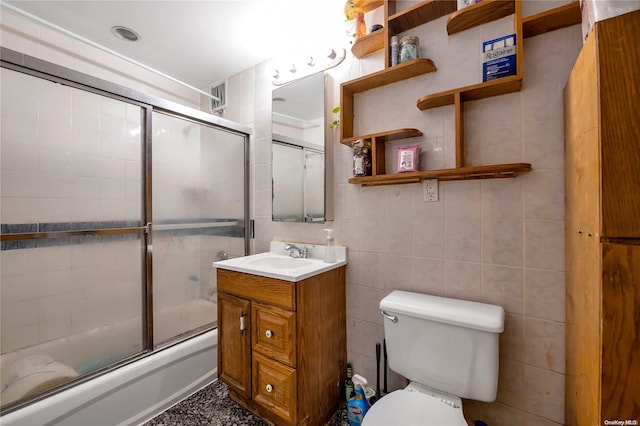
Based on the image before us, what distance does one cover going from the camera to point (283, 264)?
1.75 m

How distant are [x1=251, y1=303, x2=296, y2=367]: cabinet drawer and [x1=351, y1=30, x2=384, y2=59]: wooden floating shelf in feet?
4.76

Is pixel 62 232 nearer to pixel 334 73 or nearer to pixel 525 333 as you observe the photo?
pixel 334 73

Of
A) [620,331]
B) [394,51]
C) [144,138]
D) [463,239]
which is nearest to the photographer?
[620,331]

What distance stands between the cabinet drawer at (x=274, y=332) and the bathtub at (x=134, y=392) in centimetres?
58

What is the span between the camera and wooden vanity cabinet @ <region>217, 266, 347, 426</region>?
1.29 metres

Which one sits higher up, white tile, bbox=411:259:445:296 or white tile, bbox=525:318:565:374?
white tile, bbox=411:259:445:296

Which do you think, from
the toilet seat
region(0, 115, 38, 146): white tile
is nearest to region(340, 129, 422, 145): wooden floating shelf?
the toilet seat

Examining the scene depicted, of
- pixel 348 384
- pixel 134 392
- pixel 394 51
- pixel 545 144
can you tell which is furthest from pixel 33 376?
pixel 545 144

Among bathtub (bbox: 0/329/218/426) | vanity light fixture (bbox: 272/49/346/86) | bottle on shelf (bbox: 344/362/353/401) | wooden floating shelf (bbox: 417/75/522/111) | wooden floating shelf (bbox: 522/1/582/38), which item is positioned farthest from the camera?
vanity light fixture (bbox: 272/49/346/86)

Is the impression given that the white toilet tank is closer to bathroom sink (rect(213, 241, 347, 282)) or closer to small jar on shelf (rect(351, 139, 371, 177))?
bathroom sink (rect(213, 241, 347, 282))

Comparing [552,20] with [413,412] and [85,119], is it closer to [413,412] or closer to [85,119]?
[413,412]

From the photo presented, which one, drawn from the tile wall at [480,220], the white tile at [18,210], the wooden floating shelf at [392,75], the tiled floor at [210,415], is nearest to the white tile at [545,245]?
the tile wall at [480,220]

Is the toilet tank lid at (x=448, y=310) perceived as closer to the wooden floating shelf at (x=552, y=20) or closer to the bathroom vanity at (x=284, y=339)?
the bathroom vanity at (x=284, y=339)

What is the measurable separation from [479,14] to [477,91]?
1.11 ft
